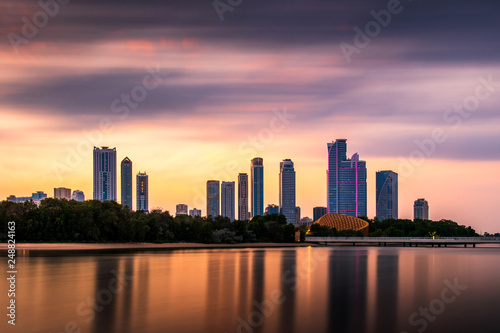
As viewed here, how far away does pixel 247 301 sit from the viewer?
1608 inches

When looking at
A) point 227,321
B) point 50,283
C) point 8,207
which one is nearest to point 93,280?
point 50,283

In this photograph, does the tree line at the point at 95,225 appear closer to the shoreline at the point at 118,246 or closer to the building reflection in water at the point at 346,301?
the shoreline at the point at 118,246

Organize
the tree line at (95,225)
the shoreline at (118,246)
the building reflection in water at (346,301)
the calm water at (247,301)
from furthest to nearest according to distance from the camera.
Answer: the tree line at (95,225) < the shoreline at (118,246) < the building reflection in water at (346,301) < the calm water at (247,301)

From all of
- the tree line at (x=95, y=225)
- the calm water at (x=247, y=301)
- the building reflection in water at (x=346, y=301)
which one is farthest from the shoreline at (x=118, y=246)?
the building reflection in water at (x=346, y=301)

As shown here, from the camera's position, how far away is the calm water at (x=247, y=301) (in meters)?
32.0

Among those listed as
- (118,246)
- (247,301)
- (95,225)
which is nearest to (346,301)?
(247,301)

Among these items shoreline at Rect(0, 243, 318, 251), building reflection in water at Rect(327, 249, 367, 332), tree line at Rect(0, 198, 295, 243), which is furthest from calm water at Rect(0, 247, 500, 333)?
tree line at Rect(0, 198, 295, 243)

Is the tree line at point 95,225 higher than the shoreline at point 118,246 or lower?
higher

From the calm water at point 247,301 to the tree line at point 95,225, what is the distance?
1893 inches

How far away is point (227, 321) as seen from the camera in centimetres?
3284

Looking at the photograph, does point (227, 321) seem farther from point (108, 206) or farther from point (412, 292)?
point (108, 206)

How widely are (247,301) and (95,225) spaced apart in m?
83.5

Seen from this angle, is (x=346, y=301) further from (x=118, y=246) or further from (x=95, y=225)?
(x=118, y=246)

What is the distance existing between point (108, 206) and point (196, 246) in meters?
25.8
